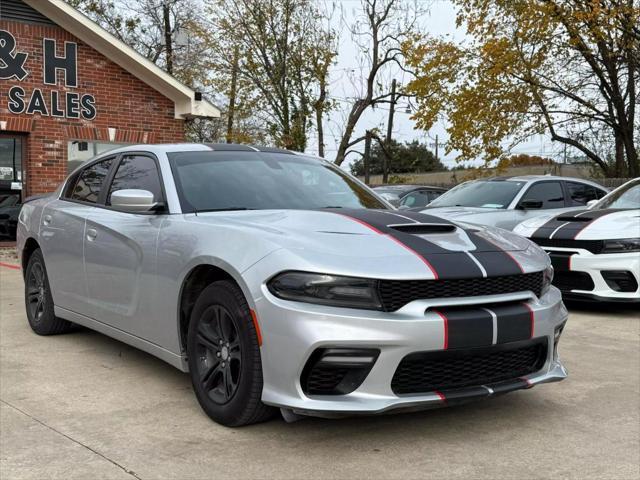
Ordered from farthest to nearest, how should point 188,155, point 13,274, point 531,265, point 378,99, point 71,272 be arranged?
point 378,99, point 13,274, point 71,272, point 188,155, point 531,265

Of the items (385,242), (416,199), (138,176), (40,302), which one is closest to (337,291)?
(385,242)

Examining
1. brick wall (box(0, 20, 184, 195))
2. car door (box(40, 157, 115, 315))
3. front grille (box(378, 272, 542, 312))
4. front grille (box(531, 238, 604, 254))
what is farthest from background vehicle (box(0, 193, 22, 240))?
front grille (box(378, 272, 542, 312))

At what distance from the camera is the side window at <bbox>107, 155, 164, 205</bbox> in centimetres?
437

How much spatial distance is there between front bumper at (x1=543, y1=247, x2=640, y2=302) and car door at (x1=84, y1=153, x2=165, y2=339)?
172 inches

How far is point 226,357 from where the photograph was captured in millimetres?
3500

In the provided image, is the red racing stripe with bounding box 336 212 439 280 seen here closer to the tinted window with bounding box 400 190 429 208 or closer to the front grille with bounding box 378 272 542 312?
the front grille with bounding box 378 272 542 312

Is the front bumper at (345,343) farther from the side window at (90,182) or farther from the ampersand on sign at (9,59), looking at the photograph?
the ampersand on sign at (9,59)

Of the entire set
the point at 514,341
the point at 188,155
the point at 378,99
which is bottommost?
the point at 514,341

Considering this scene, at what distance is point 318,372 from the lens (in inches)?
123

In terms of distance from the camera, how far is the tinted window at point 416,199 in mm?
14344

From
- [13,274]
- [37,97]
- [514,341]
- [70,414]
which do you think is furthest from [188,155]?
[37,97]

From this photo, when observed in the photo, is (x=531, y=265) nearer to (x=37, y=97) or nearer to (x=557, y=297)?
(x=557, y=297)

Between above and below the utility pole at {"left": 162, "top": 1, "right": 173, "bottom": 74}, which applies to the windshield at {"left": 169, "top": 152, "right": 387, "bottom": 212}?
below

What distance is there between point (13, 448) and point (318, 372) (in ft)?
4.70
